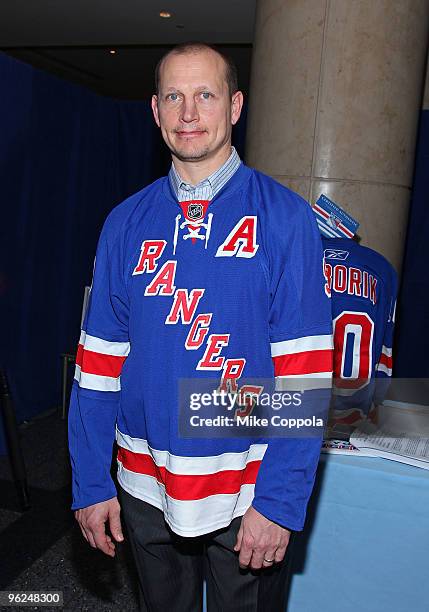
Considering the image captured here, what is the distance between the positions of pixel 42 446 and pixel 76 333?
1068 mm

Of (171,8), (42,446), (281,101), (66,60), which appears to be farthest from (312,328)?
(66,60)

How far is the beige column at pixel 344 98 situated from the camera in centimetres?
314

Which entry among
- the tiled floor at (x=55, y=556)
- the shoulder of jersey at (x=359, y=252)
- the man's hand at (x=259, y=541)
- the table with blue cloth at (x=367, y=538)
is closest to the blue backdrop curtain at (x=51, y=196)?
the tiled floor at (x=55, y=556)

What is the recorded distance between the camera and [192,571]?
1.31m

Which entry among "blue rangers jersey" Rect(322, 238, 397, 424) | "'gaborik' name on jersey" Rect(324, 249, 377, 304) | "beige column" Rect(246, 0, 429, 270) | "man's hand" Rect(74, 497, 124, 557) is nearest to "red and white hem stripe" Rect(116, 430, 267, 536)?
"man's hand" Rect(74, 497, 124, 557)

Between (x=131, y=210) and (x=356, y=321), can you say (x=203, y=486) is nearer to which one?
(x=131, y=210)

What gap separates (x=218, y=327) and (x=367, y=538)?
746 mm

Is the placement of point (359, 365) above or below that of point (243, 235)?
below

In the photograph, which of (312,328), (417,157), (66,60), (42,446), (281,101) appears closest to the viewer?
(312,328)

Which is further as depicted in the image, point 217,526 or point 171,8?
point 171,8

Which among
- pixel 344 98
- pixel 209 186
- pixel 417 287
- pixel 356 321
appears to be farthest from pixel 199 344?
pixel 417 287

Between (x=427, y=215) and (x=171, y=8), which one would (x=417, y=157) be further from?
(x=171, y=8)

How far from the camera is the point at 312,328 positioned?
3.73ft

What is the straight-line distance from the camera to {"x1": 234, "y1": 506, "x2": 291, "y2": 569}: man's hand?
3.72 ft
